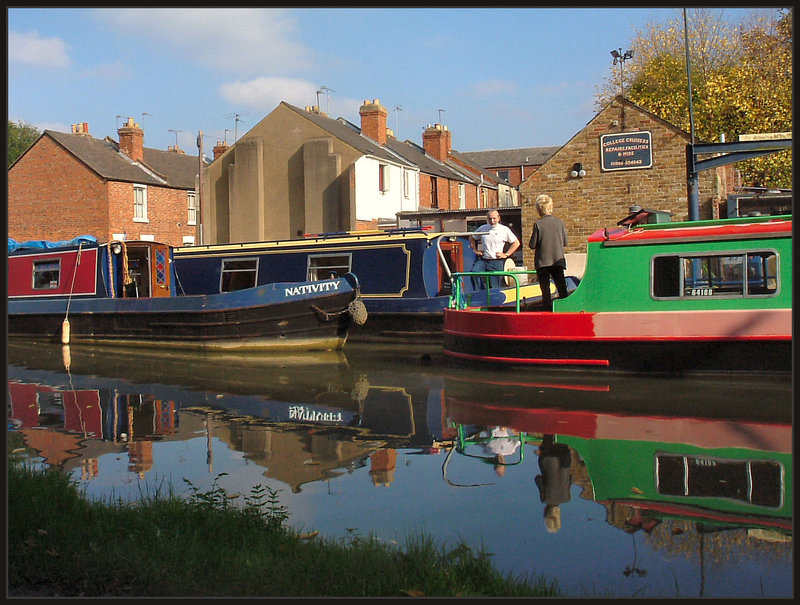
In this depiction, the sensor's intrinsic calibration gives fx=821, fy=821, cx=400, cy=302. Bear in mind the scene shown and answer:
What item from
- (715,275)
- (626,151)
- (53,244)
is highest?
(626,151)

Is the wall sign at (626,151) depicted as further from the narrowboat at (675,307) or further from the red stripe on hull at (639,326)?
the red stripe on hull at (639,326)

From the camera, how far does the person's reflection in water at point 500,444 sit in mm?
6529

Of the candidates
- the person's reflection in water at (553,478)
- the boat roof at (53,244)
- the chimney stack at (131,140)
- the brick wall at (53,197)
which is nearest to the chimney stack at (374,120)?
the chimney stack at (131,140)

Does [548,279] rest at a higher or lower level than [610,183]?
lower

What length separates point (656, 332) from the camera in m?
9.83

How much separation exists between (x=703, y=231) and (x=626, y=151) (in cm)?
1321

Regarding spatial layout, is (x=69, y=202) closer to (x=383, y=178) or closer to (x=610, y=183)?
(x=383, y=178)

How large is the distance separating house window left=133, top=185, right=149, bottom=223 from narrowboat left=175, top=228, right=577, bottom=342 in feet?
66.6

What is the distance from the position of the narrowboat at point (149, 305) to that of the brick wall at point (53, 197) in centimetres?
1523

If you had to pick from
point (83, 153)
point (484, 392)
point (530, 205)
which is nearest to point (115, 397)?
point (484, 392)

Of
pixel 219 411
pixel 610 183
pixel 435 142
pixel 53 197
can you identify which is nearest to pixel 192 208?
pixel 53 197

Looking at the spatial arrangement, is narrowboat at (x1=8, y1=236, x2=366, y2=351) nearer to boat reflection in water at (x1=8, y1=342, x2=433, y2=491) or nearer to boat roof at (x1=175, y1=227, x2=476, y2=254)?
boat reflection in water at (x1=8, y1=342, x2=433, y2=491)

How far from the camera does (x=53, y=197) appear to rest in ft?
120

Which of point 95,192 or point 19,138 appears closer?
point 95,192
